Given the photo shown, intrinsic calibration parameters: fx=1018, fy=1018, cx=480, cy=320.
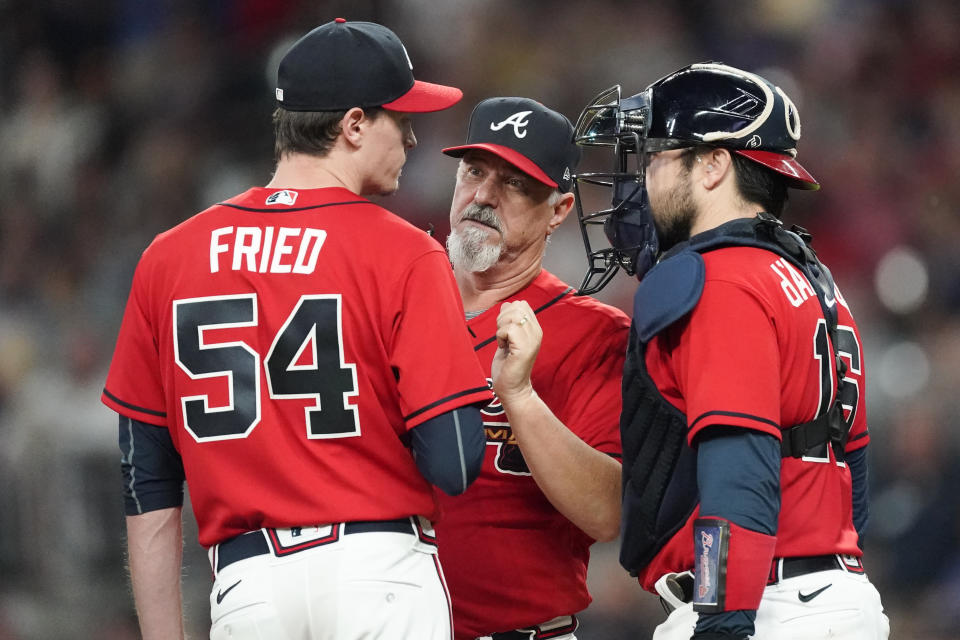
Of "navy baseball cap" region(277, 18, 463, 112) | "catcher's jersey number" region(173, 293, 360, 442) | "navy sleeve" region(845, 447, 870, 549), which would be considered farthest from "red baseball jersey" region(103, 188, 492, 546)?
"navy sleeve" region(845, 447, 870, 549)

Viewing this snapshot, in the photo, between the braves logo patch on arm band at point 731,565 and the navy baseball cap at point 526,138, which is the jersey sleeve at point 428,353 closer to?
the braves logo patch on arm band at point 731,565

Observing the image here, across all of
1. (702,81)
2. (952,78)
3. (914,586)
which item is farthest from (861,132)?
(702,81)

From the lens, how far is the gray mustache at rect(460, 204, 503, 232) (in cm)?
303

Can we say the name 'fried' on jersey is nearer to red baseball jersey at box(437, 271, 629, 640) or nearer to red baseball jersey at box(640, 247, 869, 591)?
red baseball jersey at box(640, 247, 869, 591)

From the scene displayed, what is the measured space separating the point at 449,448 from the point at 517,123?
131 cm

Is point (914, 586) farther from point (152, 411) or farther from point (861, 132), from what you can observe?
point (152, 411)

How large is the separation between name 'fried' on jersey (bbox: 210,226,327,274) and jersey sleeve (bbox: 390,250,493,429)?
0.66 ft

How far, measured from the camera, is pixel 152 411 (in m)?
2.23

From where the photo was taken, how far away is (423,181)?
611cm

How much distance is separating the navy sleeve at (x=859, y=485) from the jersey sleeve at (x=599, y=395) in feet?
1.97

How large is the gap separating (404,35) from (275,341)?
4641mm

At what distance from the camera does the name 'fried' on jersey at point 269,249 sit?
2033mm

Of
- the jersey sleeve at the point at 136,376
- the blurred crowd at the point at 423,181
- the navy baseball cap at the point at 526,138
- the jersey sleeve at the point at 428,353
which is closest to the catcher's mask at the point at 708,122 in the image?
the navy baseball cap at the point at 526,138

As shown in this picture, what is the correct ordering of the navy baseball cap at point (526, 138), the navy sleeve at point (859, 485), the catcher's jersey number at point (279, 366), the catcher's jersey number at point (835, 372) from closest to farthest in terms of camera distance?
the catcher's jersey number at point (279, 366) < the catcher's jersey number at point (835, 372) < the navy sleeve at point (859, 485) < the navy baseball cap at point (526, 138)
